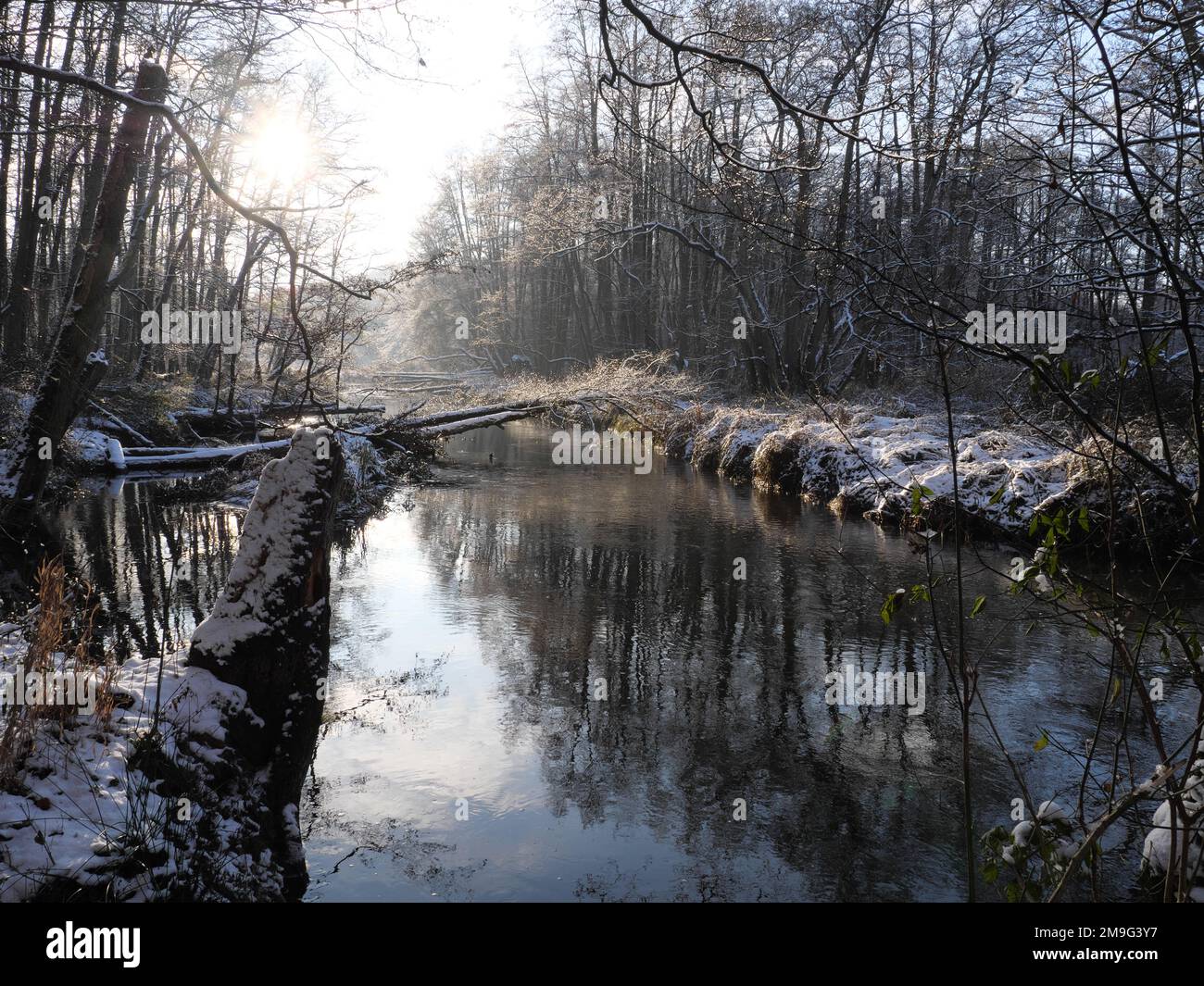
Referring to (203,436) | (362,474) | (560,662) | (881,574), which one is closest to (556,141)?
(203,436)

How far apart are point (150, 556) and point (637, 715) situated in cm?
715

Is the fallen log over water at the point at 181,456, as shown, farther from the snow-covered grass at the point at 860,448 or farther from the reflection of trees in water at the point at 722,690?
the snow-covered grass at the point at 860,448

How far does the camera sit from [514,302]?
159ft

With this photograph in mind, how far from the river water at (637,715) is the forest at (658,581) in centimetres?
4

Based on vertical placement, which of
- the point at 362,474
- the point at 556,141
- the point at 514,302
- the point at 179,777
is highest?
the point at 556,141

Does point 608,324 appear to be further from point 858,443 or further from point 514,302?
point 858,443

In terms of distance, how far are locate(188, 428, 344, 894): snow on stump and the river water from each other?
493mm

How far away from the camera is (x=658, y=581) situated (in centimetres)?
992

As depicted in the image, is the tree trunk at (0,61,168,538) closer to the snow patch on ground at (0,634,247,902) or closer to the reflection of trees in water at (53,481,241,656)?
the reflection of trees in water at (53,481,241,656)

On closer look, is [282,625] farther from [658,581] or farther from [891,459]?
[891,459]

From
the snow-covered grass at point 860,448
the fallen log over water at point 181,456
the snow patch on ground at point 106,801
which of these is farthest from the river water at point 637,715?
the fallen log over water at point 181,456

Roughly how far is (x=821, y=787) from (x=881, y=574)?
5.31 metres

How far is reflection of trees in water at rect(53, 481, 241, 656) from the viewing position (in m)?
7.77

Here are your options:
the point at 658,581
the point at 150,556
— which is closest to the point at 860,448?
the point at 658,581
